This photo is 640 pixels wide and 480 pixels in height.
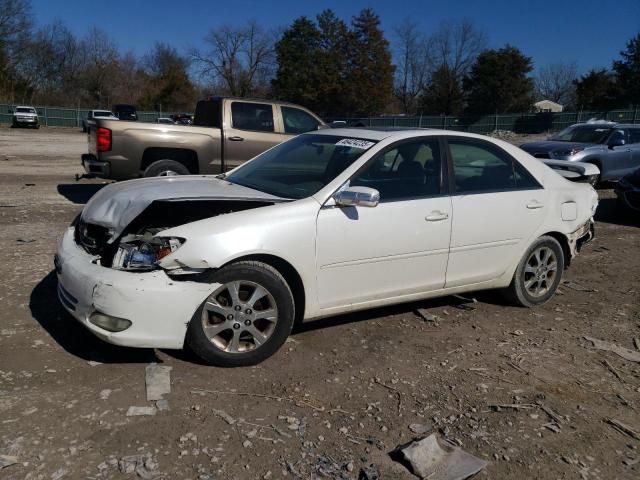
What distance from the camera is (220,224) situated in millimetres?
3689

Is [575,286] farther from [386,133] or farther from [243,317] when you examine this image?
[243,317]

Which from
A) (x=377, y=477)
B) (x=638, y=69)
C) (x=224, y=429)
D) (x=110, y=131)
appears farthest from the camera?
(x=638, y=69)

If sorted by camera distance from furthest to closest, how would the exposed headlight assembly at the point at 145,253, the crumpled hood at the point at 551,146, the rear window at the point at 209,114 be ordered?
the crumpled hood at the point at 551,146, the rear window at the point at 209,114, the exposed headlight assembly at the point at 145,253

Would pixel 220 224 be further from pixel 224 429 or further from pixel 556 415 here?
pixel 556 415

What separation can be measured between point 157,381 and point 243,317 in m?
0.64

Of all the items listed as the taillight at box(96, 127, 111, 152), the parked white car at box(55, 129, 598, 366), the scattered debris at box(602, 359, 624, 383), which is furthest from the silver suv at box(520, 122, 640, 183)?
the scattered debris at box(602, 359, 624, 383)

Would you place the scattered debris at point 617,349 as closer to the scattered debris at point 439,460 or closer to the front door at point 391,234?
the front door at point 391,234

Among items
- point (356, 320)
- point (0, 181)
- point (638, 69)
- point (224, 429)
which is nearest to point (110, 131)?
point (0, 181)

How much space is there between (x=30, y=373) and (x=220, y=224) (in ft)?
4.85

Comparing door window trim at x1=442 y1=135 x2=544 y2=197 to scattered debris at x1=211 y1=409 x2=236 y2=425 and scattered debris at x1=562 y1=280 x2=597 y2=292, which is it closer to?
scattered debris at x1=562 y1=280 x2=597 y2=292

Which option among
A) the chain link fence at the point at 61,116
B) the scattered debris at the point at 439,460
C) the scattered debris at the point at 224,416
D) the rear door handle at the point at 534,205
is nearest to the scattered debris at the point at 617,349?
the rear door handle at the point at 534,205

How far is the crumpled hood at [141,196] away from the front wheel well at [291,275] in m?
0.49

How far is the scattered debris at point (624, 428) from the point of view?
10.7 ft

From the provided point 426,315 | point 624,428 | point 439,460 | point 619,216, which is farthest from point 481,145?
point 619,216
